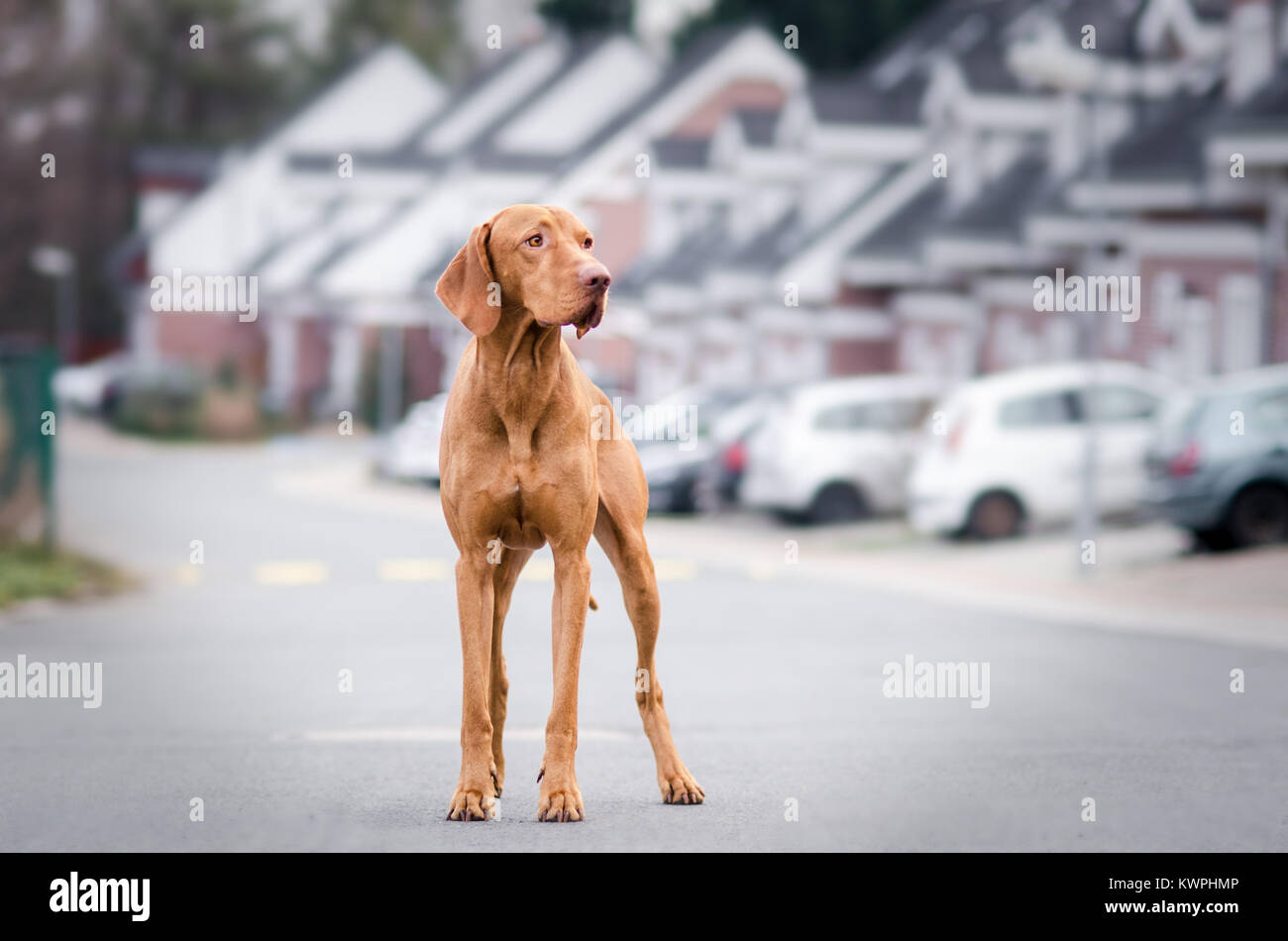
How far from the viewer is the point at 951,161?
4194 centimetres

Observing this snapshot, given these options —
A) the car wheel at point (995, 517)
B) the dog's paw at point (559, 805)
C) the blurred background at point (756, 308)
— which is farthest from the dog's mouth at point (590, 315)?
the car wheel at point (995, 517)

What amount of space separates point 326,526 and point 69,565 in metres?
9.35

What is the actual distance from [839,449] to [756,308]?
20315 mm

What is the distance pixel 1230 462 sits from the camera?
67.5ft

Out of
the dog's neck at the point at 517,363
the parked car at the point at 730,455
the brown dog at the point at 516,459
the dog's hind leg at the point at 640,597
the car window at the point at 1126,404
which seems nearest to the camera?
the brown dog at the point at 516,459

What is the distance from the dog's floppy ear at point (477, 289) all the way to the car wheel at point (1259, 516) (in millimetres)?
14579

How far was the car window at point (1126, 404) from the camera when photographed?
2481 cm

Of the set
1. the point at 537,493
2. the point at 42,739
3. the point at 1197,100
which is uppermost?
the point at 1197,100

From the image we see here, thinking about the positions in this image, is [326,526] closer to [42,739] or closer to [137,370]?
[42,739]

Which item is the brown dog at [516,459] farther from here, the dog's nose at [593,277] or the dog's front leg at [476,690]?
the dog's nose at [593,277]

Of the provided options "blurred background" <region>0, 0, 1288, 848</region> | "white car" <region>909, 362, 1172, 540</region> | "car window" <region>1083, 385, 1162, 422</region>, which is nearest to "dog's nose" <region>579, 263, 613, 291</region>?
"blurred background" <region>0, 0, 1288, 848</region>

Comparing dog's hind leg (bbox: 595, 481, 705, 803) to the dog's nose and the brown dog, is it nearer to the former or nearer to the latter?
the brown dog

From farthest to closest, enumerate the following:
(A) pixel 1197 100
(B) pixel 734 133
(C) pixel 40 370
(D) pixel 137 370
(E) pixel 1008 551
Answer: (D) pixel 137 370 < (B) pixel 734 133 < (A) pixel 1197 100 < (E) pixel 1008 551 < (C) pixel 40 370

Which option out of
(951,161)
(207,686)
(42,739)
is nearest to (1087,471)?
(207,686)
